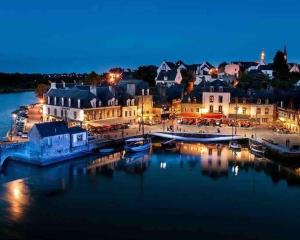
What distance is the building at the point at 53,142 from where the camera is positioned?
3316cm

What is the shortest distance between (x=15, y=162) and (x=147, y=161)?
33.1ft

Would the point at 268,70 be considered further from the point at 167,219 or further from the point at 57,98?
the point at 167,219

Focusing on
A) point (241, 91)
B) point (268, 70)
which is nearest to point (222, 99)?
point (241, 91)

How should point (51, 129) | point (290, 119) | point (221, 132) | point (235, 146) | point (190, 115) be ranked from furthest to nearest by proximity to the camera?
point (190, 115) → point (290, 119) → point (221, 132) → point (235, 146) → point (51, 129)

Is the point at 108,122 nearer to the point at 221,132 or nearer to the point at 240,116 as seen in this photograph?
the point at 221,132

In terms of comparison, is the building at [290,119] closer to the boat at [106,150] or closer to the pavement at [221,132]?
the pavement at [221,132]

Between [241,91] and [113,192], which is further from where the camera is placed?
[241,91]

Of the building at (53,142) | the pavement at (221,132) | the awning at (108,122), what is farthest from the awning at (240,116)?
the building at (53,142)

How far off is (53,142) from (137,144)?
839 centimetres

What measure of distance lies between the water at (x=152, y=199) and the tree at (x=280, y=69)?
3114cm

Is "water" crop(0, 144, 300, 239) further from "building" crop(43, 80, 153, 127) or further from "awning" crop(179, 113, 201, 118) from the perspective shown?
"awning" crop(179, 113, 201, 118)

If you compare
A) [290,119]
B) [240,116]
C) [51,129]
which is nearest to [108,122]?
[51,129]

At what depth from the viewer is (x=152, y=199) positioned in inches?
1030

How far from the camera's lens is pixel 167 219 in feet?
75.5
